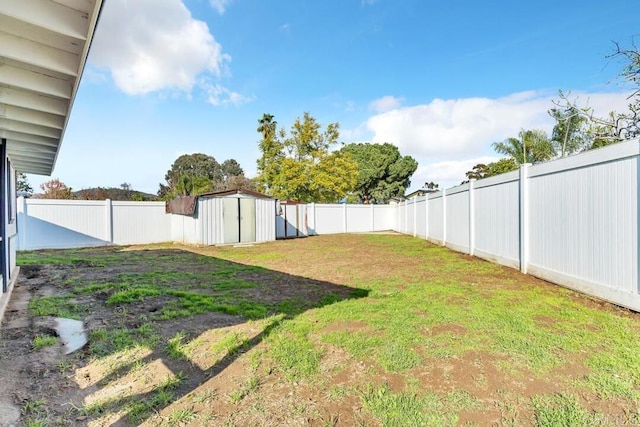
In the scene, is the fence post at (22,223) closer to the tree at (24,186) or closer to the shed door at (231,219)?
the shed door at (231,219)

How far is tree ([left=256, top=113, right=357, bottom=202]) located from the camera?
20.8 meters

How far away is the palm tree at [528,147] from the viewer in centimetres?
1689

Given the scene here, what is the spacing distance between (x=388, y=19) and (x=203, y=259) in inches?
384

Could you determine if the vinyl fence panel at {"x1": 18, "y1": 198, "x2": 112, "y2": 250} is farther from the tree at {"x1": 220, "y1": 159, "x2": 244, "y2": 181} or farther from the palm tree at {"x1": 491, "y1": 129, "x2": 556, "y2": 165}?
the tree at {"x1": 220, "y1": 159, "x2": 244, "y2": 181}

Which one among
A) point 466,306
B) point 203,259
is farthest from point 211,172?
point 466,306

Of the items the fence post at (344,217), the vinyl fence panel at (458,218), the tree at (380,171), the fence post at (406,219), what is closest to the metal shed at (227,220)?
the fence post at (344,217)

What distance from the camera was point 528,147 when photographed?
17.7 metres

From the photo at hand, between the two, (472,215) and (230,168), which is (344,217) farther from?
(230,168)

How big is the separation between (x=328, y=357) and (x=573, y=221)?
4.30m

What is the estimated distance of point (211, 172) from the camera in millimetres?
44781

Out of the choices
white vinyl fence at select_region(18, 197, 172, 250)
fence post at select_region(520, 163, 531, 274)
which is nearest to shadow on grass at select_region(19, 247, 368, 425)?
fence post at select_region(520, 163, 531, 274)

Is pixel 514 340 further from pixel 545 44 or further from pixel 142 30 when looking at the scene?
pixel 545 44

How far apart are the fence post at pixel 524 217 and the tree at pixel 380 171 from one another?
25929 millimetres

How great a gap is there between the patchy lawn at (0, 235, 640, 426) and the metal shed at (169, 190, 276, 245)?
23.4 feet
